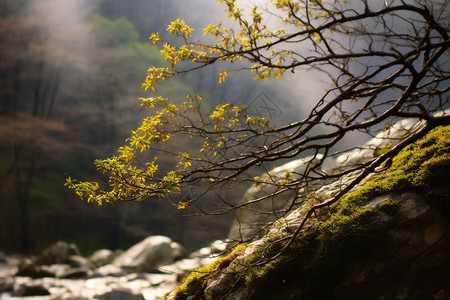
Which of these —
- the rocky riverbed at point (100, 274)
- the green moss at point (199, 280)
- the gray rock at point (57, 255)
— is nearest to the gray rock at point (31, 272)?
the rocky riverbed at point (100, 274)

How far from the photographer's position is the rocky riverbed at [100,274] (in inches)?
363

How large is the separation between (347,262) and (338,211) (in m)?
0.62

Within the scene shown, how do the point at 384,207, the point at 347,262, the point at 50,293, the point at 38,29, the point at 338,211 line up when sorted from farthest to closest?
the point at 38,29, the point at 50,293, the point at 338,211, the point at 384,207, the point at 347,262

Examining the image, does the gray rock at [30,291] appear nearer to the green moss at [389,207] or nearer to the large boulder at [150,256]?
the large boulder at [150,256]

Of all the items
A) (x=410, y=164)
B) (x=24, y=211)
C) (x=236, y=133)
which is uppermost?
(x=24, y=211)

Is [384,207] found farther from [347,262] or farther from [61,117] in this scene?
[61,117]

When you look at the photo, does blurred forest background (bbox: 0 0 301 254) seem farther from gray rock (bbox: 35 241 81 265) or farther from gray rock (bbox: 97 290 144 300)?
gray rock (bbox: 97 290 144 300)

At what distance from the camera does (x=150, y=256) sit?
13516mm

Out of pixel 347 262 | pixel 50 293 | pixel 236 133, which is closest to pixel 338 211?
pixel 347 262

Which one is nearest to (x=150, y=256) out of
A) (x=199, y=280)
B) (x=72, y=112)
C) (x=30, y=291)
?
(x=30, y=291)

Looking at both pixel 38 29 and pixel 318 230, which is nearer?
pixel 318 230

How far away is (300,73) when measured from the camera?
931 inches

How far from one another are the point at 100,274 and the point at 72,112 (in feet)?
40.2

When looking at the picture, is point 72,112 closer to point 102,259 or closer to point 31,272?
point 102,259
